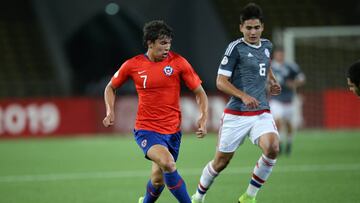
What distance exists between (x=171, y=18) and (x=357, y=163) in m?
12.8

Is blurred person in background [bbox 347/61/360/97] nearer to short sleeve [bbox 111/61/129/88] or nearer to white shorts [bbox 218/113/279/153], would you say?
white shorts [bbox 218/113/279/153]

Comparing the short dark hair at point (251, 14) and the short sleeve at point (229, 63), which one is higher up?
the short dark hair at point (251, 14)

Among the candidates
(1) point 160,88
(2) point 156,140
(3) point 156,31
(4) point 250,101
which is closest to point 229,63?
(4) point 250,101

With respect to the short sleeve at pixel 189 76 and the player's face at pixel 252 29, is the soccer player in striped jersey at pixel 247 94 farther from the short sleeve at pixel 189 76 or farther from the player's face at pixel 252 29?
the short sleeve at pixel 189 76

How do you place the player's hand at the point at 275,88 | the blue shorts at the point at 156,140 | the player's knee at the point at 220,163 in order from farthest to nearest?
1. the player's hand at the point at 275,88
2. the player's knee at the point at 220,163
3. the blue shorts at the point at 156,140

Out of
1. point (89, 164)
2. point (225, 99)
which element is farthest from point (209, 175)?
point (225, 99)

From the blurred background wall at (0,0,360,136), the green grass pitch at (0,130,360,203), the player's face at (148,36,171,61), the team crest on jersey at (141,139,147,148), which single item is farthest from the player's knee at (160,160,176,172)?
the blurred background wall at (0,0,360,136)

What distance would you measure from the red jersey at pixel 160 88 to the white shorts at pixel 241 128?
2.55 ft

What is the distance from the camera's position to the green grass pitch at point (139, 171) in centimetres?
1003

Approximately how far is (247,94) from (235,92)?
0.53 ft

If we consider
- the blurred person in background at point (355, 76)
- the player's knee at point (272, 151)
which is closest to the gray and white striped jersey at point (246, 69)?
the player's knee at point (272, 151)

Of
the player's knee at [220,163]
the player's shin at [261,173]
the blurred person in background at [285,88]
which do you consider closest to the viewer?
the player's shin at [261,173]

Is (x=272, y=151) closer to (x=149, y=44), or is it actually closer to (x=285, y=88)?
(x=149, y=44)

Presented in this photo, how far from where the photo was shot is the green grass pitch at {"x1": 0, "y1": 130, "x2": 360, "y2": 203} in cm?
1003
